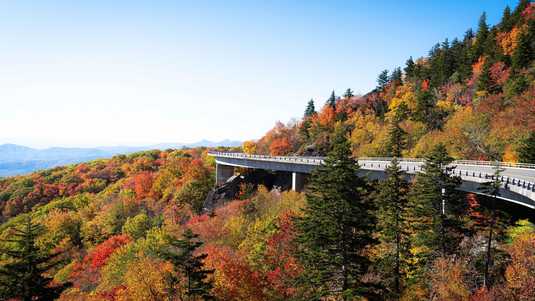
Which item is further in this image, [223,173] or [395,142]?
[223,173]

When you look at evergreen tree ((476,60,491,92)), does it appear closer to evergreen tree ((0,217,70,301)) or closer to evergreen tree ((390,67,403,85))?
evergreen tree ((390,67,403,85))

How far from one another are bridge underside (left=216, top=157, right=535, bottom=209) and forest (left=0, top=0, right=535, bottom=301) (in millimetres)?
2050

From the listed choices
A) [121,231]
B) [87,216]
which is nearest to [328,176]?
[121,231]

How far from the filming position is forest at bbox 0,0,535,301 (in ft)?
76.4

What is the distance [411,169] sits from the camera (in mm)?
43438

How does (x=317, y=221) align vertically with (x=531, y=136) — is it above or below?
below

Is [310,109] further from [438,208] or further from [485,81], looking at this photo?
[438,208]

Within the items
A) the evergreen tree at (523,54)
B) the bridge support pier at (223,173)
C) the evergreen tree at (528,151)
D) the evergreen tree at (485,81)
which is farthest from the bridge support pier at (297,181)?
the evergreen tree at (523,54)

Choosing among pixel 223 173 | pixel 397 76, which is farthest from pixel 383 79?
pixel 223 173

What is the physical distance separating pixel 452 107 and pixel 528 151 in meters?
36.1

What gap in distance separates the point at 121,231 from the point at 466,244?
64.0 meters

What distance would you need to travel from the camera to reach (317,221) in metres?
24.1

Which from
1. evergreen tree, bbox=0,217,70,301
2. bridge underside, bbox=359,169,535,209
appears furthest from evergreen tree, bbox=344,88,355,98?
evergreen tree, bbox=0,217,70,301

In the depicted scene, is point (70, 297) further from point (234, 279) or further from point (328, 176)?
point (328, 176)
